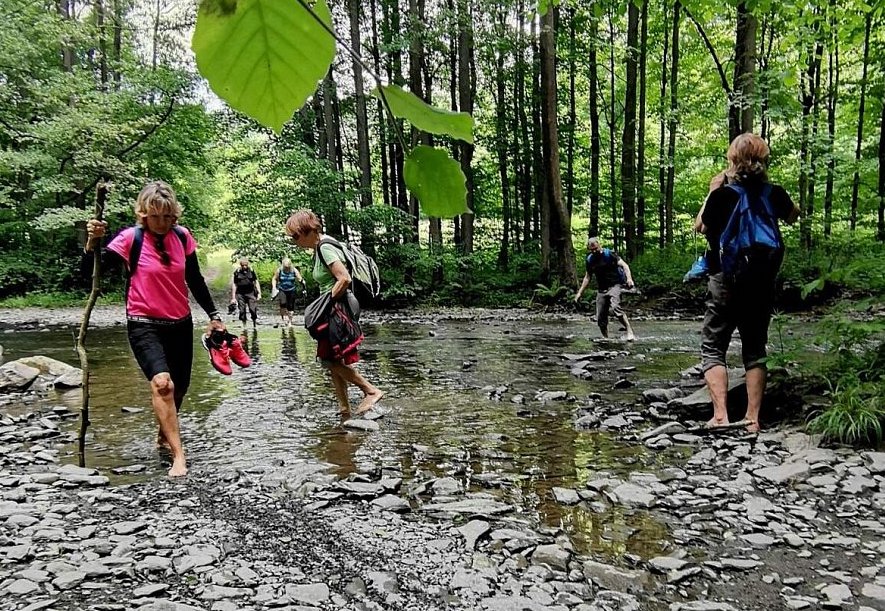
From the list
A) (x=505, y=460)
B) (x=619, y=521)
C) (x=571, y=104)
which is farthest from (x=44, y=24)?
(x=619, y=521)

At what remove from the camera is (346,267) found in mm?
5547

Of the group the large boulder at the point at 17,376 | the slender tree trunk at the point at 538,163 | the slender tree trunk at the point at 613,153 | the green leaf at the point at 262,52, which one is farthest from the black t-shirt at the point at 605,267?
the green leaf at the point at 262,52

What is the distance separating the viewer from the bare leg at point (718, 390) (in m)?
5.01

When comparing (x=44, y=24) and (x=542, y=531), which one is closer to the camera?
(x=542, y=531)

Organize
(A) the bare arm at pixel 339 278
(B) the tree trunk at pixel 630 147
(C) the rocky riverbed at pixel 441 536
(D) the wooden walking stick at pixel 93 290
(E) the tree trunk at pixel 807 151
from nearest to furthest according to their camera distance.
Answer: (C) the rocky riverbed at pixel 441 536 < (D) the wooden walking stick at pixel 93 290 < (A) the bare arm at pixel 339 278 < (E) the tree trunk at pixel 807 151 < (B) the tree trunk at pixel 630 147

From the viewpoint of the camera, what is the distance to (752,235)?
179 inches

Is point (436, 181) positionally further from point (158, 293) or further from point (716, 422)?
point (716, 422)

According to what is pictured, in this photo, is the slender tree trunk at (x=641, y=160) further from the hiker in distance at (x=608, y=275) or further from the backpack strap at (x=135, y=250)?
the backpack strap at (x=135, y=250)

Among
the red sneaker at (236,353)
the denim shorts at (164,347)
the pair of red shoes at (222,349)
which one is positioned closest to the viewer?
the denim shorts at (164,347)

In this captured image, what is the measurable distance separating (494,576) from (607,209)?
2181 cm

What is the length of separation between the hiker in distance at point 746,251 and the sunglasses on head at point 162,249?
4.01 meters


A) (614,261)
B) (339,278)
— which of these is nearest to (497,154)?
(614,261)

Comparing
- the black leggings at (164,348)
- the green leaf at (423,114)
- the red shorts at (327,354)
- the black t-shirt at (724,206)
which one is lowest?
the red shorts at (327,354)

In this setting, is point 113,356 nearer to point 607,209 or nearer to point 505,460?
point 505,460
